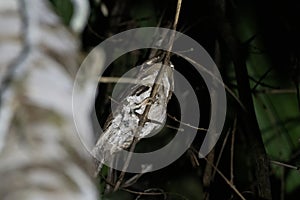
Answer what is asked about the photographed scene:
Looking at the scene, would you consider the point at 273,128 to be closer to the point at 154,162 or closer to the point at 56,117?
the point at 154,162

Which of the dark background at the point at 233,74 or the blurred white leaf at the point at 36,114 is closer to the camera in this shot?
the blurred white leaf at the point at 36,114

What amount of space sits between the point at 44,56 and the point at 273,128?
3.27ft

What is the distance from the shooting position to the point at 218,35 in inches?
53.1

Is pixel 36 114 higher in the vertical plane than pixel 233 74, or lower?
higher

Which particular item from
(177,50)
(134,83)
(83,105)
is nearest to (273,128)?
(177,50)

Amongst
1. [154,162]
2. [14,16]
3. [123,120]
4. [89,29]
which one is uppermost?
[14,16]

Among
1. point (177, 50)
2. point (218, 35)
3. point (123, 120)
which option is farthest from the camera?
point (218, 35)

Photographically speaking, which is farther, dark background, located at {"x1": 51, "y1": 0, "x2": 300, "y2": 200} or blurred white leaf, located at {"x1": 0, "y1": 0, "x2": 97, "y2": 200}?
dark background, located at {"x1": 51, "y1": 0, "x2": 300, "y2": 200}

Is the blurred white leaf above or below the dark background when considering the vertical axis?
above

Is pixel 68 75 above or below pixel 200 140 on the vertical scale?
above

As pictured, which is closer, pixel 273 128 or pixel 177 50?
pixel 177 50

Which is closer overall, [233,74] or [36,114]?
[36,114]

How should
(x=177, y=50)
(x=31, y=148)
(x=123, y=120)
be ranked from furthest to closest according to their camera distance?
(x=177, y=50) → (x=123, y=120) → (x=31, y=148)

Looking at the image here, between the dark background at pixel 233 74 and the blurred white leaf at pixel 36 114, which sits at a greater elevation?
the blurred white leaf at pixel 36 114
